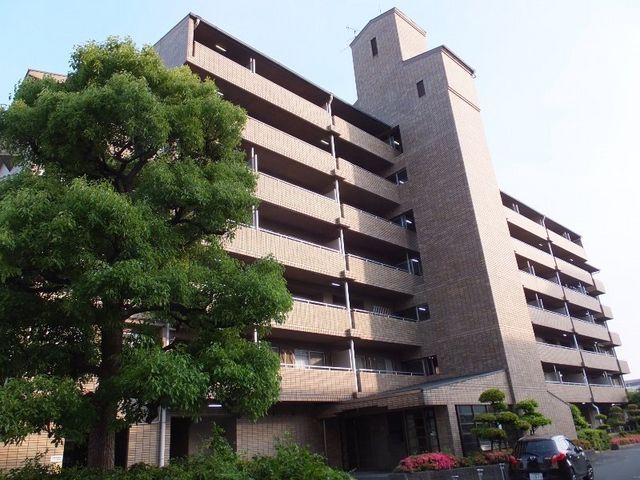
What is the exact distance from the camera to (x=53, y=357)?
27.8 feet

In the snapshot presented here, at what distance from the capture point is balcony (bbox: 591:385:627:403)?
33.1 metres

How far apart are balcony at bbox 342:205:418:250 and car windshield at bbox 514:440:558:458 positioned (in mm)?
12661

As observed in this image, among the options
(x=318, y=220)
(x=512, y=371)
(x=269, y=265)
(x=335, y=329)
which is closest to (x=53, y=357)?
(x=269, y=265)

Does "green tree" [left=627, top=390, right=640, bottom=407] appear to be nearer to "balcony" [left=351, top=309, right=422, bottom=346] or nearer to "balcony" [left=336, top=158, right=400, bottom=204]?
"balcony" [left=351, top=309, right=422, bottom=346]

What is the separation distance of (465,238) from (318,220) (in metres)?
7.18

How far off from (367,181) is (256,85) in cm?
755

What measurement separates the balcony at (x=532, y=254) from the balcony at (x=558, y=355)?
608 cm

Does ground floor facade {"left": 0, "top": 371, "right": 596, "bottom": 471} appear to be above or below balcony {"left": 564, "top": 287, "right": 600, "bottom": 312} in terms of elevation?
below

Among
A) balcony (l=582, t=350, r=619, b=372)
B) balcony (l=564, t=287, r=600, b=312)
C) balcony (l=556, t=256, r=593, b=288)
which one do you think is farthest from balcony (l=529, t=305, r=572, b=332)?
balcony (l=556, t=256, r=593, b=288)

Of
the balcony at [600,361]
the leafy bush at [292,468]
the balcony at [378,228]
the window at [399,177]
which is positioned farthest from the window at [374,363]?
the balcony at [600,361]

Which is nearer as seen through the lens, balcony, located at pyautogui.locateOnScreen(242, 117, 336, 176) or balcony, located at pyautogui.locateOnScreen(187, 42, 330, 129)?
balcony, located at pyautogui.locateOnScreen(187, 42, 330, 129)

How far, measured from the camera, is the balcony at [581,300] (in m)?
36.3

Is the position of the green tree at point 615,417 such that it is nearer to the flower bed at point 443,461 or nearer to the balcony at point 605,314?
the balcony at point 605,314

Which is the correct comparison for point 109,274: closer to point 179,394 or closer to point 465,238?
point 179,394
